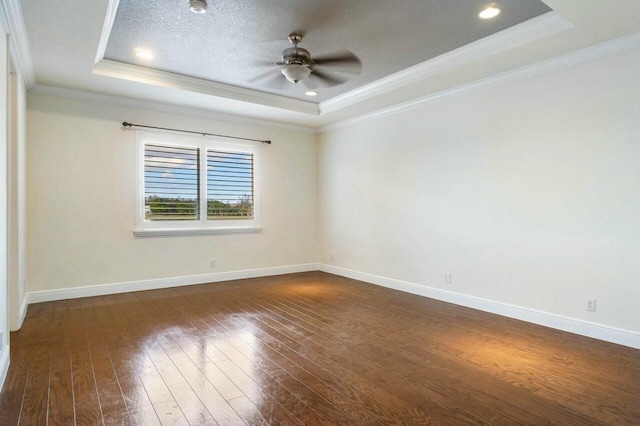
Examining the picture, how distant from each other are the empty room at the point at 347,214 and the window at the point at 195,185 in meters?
0.03

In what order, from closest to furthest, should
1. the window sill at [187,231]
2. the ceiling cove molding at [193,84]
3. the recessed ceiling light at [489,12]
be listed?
the recessed ceiling light at [489,12] → the ceiling cove molding at [193,84] → the window sill at [187,231]

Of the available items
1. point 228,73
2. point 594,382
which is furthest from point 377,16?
point 594,382

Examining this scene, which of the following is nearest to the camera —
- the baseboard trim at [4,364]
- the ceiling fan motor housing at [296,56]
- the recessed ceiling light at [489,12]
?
the baseboard trim at [4,364]

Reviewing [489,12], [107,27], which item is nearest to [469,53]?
[489,12]

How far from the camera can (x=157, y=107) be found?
5.00m

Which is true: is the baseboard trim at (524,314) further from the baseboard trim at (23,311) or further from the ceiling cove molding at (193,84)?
the baseboard trim at (23,311)

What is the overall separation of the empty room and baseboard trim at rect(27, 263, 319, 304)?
31 mm

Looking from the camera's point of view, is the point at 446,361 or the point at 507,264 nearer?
the point at 446,361

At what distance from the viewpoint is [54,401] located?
215 centimetres

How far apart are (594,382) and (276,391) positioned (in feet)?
7.00

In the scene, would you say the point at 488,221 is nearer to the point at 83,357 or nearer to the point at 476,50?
the point at 476,50

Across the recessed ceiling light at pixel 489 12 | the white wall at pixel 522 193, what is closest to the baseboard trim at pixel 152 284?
the white wall at pixel 522 193

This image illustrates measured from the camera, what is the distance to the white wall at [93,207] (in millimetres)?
4297

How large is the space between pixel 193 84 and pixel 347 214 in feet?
10.2
